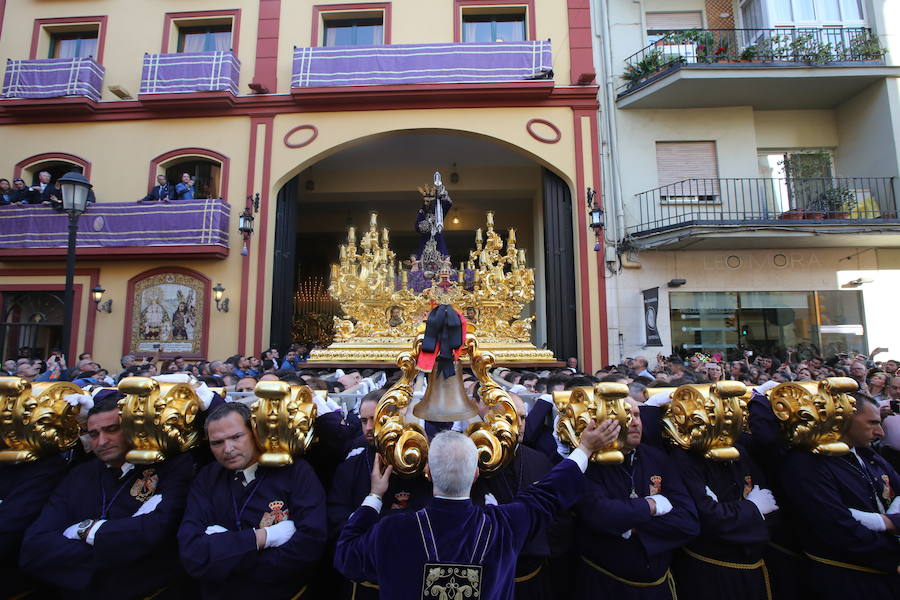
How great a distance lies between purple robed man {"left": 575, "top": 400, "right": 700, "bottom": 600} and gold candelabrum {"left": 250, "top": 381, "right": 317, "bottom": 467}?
1.51m

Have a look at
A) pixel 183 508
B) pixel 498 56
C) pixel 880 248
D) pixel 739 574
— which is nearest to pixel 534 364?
pixel 739 574

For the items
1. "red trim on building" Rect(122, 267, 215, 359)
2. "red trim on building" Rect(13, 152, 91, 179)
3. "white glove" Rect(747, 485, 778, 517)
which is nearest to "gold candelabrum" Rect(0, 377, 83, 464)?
"white glove" Rect(747, 485, 778, 517)

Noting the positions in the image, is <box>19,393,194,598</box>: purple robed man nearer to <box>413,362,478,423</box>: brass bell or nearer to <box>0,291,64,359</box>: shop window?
<box>413,362,478,423</box>: brass bell

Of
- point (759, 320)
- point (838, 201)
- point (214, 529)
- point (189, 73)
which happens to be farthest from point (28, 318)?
point (838, 201)

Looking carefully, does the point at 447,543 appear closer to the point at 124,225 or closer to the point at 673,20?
the point at 124,225

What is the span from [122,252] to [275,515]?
11.5 metres

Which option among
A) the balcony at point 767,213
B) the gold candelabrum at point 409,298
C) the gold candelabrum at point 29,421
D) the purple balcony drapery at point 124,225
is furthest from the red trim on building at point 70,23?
the balcony at point 767,213

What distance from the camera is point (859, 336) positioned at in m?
11.0

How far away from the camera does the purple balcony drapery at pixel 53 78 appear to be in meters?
11.9

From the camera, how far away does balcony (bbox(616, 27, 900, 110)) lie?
1079cm

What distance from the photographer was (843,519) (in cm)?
248

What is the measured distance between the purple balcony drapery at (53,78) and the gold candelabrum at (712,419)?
49.1ft

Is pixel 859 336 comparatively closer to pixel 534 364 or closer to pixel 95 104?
pixel 534 364

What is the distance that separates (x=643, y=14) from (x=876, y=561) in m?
13.3
